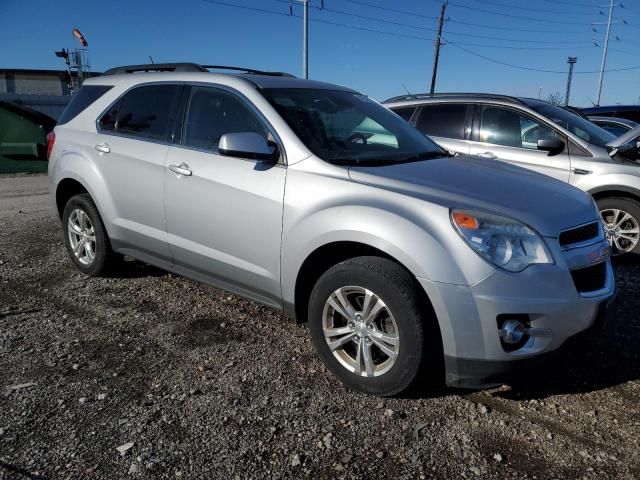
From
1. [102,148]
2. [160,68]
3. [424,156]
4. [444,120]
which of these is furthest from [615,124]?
[102,148]

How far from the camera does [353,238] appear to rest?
9.20ft

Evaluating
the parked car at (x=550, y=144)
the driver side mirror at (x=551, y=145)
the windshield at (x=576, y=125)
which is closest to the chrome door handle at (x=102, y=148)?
the parked car at (x=550, y=144)

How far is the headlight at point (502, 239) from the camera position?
2496mm

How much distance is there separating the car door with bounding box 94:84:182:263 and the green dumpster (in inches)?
383

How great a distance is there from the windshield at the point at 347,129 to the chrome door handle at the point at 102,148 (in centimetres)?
157

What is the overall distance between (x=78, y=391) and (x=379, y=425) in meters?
1.71

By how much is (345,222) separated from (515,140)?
12.6 feet

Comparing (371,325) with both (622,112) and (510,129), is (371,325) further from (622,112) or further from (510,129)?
(622,112)

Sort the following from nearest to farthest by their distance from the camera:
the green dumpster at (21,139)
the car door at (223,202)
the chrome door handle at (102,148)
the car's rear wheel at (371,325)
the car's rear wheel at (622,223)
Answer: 1. the car's rear wheel at (371,325)
2. the car door at (223,202)
3. the chrome door handle at (102,148)
4. the car's rear wheel at (622,223)
5. the green dumpster at (21,139)

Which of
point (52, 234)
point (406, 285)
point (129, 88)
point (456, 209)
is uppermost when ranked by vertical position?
point (129, 88)

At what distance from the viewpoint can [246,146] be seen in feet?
10.2

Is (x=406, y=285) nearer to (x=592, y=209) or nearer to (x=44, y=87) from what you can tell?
(x=592, y=209)

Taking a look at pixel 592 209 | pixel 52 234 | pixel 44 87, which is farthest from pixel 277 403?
pixel 44 87

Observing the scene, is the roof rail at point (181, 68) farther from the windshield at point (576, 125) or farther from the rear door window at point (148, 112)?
the windshield at point (576, 125)
